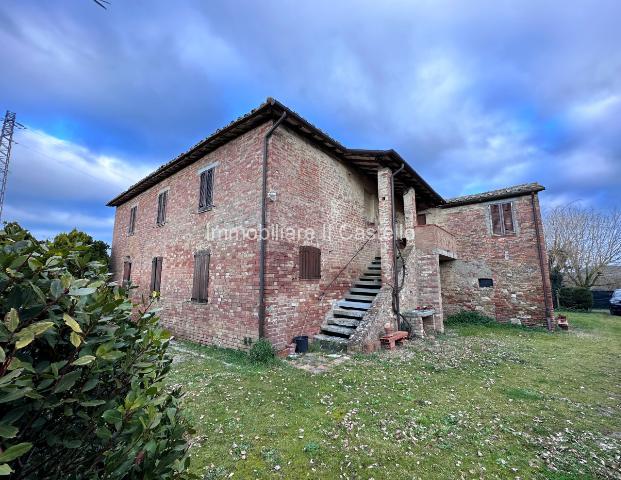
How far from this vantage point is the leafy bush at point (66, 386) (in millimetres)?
874

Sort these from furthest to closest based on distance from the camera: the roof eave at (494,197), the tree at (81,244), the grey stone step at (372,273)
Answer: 1. the roof eave at (494,197)
2. the grey stone step at (372,273)
3. the tree at (81,244)

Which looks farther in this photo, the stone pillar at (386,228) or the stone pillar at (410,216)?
the stone pillar at (410,216)

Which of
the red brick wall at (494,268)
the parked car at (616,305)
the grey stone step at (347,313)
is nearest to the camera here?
the grey stone step at (347,313)

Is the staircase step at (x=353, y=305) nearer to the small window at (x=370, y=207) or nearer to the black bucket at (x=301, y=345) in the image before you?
the black bucket at (x=301, y=345)

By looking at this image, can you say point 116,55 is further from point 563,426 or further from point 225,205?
point 563,426

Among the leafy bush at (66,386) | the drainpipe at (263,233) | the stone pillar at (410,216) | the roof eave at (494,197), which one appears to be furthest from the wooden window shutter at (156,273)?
the roof eave at (494,197)

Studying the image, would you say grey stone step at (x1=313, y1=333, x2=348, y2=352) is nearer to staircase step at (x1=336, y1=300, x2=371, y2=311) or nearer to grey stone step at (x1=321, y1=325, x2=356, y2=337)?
grey stone step at (x1=321, y1=325, x2=356, y2=337)

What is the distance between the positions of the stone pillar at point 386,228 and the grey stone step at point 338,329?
1.96 meters

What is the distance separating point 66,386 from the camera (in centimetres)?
92

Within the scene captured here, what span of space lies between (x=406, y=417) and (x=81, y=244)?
13.8 feet

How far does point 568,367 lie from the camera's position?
6.20 m

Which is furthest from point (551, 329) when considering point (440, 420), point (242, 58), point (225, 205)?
point (242, 58)

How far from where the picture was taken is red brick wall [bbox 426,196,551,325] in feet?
37.9

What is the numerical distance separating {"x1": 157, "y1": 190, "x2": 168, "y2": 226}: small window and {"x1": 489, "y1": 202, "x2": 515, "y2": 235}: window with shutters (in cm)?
1436
